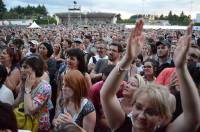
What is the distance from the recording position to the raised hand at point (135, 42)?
3.14m

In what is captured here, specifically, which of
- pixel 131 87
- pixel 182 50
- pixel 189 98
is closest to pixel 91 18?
pixel 131 87

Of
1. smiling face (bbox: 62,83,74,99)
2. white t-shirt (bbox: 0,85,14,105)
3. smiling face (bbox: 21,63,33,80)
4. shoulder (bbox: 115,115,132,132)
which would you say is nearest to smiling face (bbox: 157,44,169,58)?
smiling face (bbox: 21,63,33,80)

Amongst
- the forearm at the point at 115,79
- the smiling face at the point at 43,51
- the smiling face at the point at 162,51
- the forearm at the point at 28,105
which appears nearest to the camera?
the forearm at the point at 115,79

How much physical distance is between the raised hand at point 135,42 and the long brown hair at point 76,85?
1.03 meters

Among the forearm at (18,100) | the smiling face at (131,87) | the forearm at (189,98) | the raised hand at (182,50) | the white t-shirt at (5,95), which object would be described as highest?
the raised hand at (182,50)

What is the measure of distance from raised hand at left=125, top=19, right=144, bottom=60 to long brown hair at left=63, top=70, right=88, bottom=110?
103 centimetres

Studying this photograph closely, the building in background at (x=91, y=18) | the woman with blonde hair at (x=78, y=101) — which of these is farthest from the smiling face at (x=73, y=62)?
the building in background at (x=91, y=18)

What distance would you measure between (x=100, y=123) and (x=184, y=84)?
84.4 inches

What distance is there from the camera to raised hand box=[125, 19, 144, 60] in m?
3.14

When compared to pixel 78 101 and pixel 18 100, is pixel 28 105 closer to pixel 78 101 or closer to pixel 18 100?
pixel 18 100

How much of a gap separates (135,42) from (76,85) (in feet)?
3.51

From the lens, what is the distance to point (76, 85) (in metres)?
4.06

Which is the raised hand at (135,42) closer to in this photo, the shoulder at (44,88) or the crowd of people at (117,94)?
the crowd of people at (117,94)

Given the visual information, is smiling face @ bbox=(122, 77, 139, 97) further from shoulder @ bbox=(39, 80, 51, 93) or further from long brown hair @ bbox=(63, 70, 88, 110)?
shoulder @ bbox=(39, 80, 51, 93)
